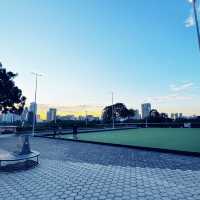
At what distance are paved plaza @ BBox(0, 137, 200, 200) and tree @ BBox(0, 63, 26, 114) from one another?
19.4m

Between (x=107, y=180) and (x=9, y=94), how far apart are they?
76.5 feet

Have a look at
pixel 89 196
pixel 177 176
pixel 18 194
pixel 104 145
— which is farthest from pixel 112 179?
pixel 104 145

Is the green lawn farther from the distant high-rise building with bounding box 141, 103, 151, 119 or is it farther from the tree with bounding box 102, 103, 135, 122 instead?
the tree with bounding box 102, 103, 135, 122

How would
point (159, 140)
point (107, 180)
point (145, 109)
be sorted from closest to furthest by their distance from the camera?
point (107, 180) → point (159, 140) → point (145, 109)

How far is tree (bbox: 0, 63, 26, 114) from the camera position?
25875 millimetres

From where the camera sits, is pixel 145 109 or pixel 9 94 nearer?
pixel 9 94

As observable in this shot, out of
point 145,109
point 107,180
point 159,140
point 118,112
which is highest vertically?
point 145,109

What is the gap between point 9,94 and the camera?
86.5 ft

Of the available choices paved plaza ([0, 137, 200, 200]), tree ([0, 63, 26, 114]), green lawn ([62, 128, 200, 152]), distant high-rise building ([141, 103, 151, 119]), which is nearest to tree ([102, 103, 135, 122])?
distant high-rise building ([141, 103, 151, 119])

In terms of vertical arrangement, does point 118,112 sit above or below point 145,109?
below

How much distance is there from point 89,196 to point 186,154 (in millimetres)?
6935

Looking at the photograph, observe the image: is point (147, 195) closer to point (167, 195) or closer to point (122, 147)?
point (167, 195)

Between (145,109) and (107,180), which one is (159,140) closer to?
(107,180)

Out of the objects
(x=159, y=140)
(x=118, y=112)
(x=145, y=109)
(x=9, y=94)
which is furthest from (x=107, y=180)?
(x=145, y=109)
